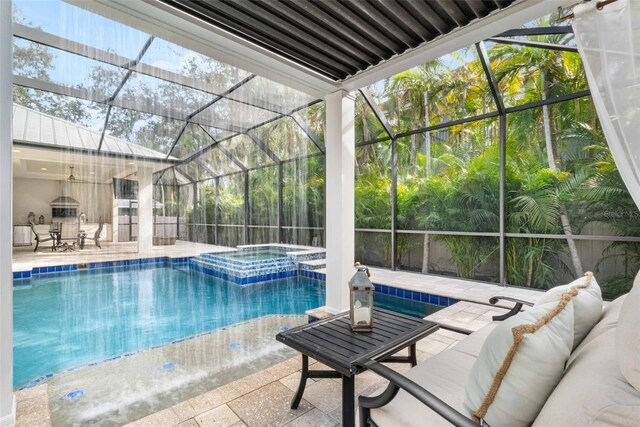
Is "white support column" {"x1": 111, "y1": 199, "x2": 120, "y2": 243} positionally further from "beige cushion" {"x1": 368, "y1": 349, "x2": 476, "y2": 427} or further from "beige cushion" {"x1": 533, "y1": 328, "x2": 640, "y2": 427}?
"beige cushion" {"x1": 533, "y1": 328, "x2": 640, "y2": 427}

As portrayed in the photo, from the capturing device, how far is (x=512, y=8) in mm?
2314

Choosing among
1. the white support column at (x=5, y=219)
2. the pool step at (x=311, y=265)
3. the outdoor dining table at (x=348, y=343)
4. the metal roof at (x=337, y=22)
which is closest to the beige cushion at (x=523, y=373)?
the outdoor dining table at (x=348, y=343)

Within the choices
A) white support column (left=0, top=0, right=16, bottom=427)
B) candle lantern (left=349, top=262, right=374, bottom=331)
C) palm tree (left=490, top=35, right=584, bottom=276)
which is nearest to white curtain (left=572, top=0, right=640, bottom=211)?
candle lantern (left=349, top=262, right=374, bottom=331)

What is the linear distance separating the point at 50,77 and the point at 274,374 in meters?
5.42

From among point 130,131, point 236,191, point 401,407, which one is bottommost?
point 401,407

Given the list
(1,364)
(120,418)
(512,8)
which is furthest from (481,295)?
(1,364)

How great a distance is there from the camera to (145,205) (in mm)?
10453

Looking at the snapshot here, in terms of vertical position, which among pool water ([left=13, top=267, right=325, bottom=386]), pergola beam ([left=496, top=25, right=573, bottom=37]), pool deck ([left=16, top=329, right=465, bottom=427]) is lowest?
pool water ([left=13, top=267, right=325, bottom=386])

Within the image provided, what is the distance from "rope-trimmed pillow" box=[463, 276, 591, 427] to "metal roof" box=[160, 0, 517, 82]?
2322 mm

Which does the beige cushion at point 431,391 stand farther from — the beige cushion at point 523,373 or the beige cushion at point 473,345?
the beige cushion at point 523,373

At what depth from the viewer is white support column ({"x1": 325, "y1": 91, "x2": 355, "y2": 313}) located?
3549 mm

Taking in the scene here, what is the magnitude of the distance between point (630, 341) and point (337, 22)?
259 cm

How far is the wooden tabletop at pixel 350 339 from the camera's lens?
156 cm

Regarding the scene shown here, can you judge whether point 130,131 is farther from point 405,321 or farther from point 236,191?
point 405,321
